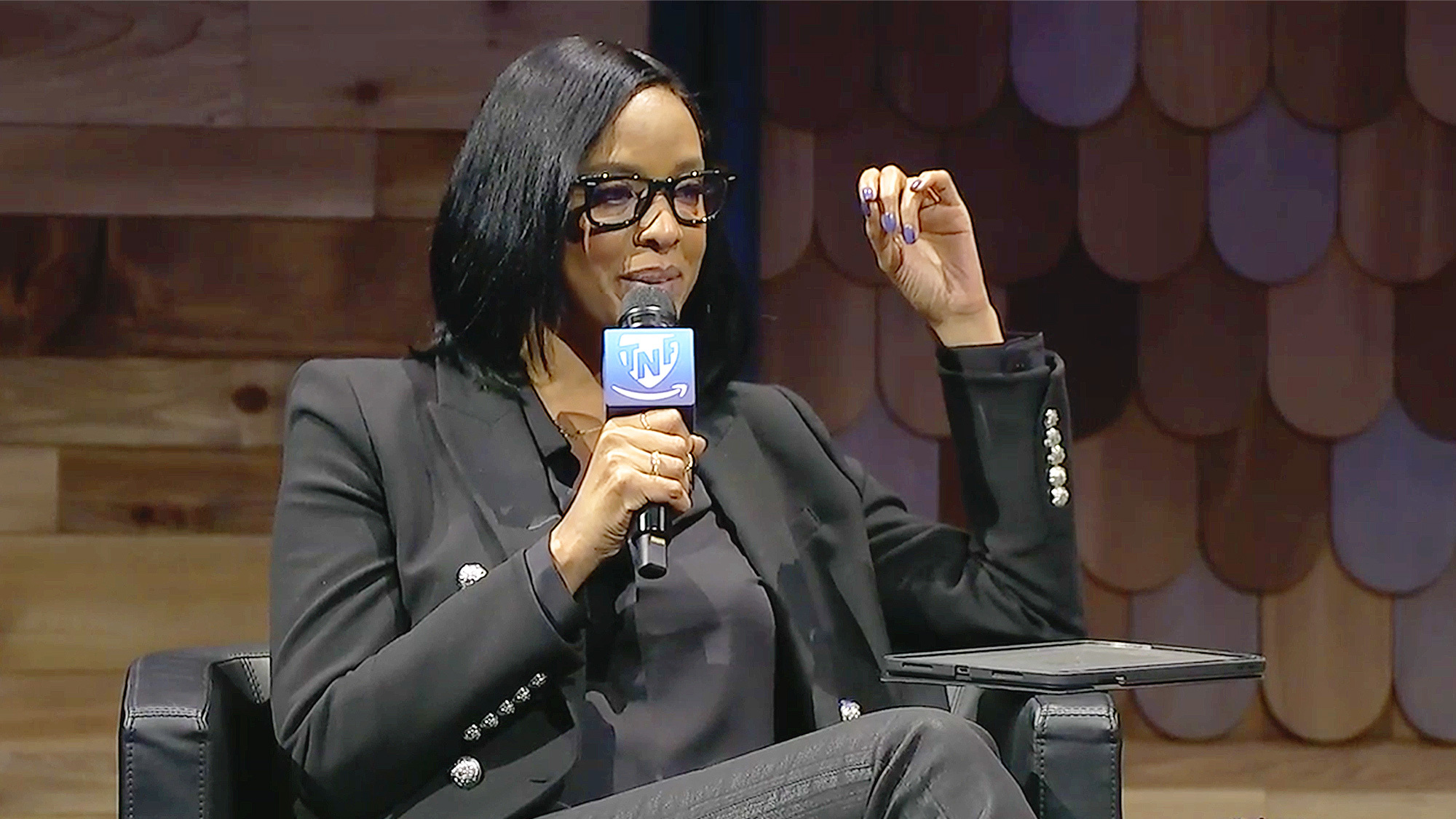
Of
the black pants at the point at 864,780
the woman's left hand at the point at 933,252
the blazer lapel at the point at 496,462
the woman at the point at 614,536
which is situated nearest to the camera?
the black pants at the point at 864,780

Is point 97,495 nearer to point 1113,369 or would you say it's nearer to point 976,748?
point 1113,369

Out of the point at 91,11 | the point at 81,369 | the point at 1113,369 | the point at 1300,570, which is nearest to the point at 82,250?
the point at 81,369

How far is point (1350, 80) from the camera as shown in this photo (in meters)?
2.76

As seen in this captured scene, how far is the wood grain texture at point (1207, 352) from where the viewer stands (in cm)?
278

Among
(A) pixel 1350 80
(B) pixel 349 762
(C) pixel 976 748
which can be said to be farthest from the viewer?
(A) pixel 1350 80

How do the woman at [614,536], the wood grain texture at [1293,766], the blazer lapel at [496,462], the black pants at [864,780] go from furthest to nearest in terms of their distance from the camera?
the wood grain texture at [1293,766] → the blazer lapel at [496,462] → the woman at [614,536] → the black pants at [864,780]

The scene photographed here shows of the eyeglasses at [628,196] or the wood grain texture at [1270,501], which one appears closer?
→ the eyeglasses at [628,196]

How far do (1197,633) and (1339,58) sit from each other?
0.83 meters

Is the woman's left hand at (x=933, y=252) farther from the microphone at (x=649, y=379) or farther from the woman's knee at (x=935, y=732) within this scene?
the woman's knee at (x=935, y=732)

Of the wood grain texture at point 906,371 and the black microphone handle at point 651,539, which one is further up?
the wood grain texture at point 906,371

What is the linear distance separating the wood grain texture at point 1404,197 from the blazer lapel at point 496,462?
1.46 meters

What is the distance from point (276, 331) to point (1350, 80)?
1.54 m

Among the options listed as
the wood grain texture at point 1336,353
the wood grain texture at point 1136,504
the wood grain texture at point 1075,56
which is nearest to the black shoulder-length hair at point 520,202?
the wood grain texture at point 1075,56

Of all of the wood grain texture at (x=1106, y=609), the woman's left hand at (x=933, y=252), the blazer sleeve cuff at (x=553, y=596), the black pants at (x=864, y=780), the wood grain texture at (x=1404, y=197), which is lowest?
the wood grain texture at (x=1106, y=609)
